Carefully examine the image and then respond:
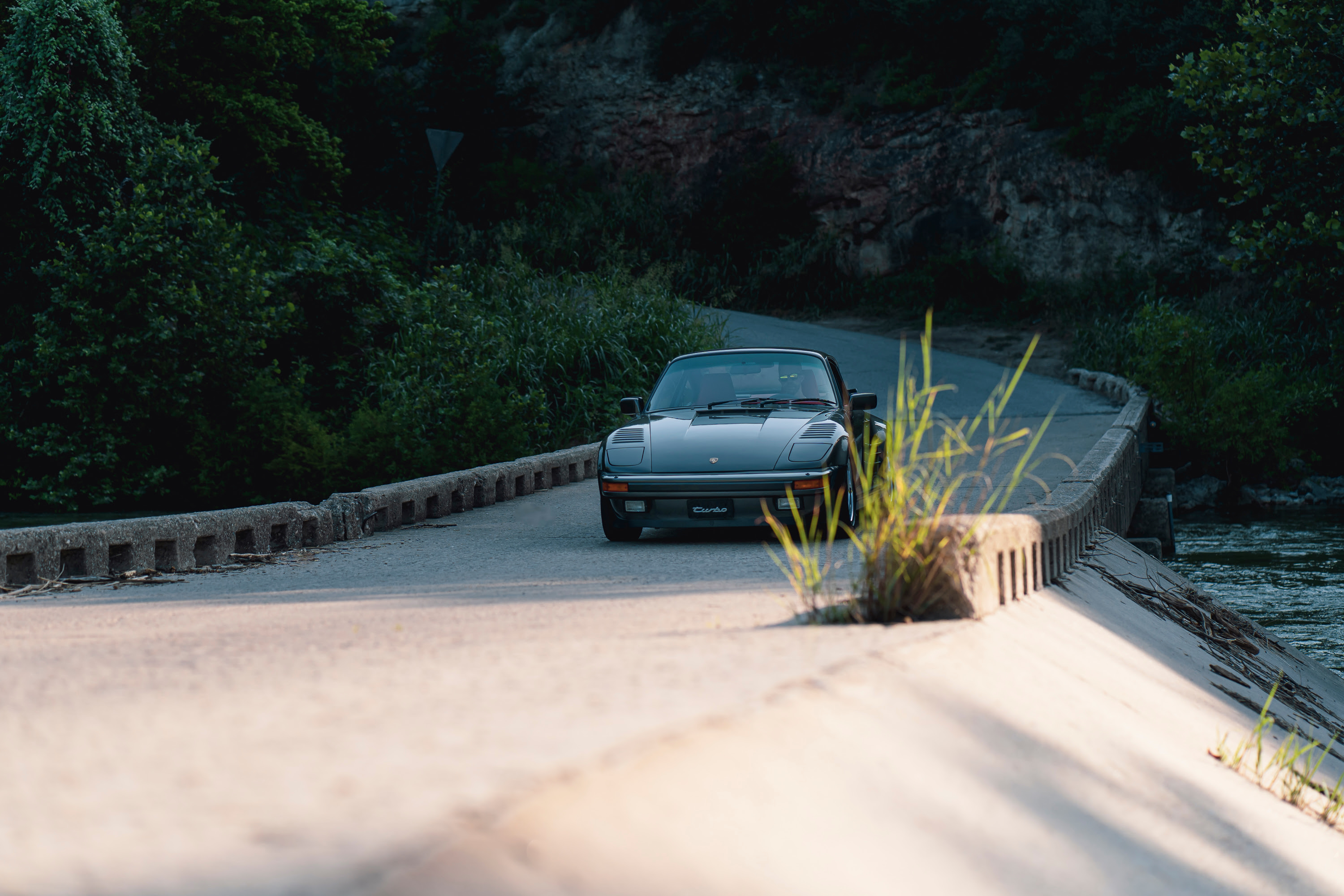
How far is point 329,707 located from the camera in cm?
335

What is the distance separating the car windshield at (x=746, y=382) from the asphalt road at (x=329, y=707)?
340 cm

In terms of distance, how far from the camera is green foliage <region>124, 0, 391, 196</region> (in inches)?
1081

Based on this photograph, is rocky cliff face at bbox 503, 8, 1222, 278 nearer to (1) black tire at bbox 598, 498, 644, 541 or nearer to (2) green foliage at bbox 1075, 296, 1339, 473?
(2) green foliage at bbox 1075, 296, 1339, 473

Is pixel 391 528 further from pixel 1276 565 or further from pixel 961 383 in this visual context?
pixel 961 383

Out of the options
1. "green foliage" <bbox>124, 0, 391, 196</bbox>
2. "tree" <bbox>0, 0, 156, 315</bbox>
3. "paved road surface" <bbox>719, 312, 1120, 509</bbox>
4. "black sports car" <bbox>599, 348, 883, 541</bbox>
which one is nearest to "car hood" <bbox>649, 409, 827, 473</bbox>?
"black sports car" <bbox>599, 348, 883, 541</bbox>

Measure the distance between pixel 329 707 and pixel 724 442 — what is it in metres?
5.70

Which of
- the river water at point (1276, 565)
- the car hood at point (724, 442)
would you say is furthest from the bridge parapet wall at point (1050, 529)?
the car hood at point (724, 442)

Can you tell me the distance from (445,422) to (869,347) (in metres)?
18.6

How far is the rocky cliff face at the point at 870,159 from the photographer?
3728 cm

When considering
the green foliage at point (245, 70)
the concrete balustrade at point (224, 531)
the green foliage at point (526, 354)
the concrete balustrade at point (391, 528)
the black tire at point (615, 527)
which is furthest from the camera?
the green foliage at point (245, 70)

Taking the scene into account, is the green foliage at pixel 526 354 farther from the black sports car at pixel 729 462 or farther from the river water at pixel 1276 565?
the black sports car at pixel 729 462

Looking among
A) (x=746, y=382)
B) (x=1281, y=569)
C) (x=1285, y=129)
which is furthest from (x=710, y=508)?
(x=1285, y=129)

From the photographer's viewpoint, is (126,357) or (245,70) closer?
(126,357)

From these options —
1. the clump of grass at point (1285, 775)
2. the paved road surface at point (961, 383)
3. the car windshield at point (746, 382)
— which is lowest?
the paved road surface at point (961, 383)
